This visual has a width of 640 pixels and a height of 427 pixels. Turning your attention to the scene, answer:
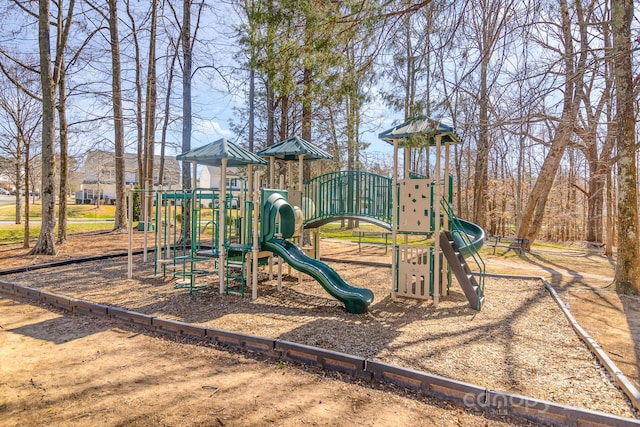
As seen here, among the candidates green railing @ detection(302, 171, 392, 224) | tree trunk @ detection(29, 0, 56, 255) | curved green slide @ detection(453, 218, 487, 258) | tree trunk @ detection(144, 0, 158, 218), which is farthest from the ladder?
tree trunk @ detection(144, 0, 158, 218)

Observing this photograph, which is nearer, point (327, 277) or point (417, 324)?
point (417, 324)

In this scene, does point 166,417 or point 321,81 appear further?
point 321,81

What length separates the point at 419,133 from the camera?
5.86 m

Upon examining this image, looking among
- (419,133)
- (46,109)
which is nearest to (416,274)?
(419,133)

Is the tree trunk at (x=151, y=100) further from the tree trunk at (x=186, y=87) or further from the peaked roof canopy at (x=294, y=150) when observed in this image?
the peaked roof canopy at (x=294, y=150)

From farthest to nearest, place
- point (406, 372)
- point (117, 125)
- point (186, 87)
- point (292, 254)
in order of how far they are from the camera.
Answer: point (117, 125), point (186, 87), point (292, 254), point (406, 372)

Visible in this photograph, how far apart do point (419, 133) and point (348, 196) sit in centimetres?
228

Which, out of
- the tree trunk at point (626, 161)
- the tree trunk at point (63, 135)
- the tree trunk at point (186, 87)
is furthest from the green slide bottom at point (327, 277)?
the tree trunk at point (63, 135)

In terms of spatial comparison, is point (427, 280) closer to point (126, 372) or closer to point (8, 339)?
point (126, 372)

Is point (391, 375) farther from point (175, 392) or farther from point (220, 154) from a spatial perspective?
point (220, 154)

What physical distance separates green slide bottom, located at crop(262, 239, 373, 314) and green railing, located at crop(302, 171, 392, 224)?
1.46 m

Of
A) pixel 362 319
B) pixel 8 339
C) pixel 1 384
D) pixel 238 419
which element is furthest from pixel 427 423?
pixel 8 339

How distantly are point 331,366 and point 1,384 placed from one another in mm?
2931

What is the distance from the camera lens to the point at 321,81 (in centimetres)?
658
